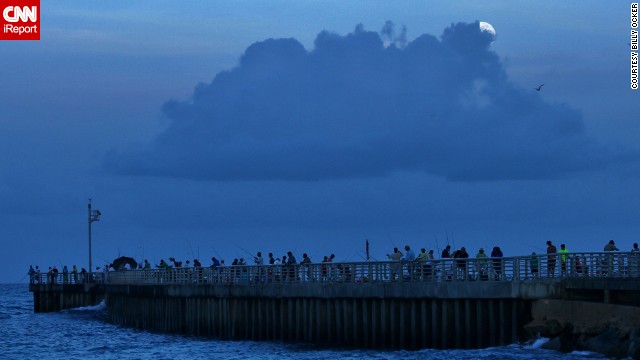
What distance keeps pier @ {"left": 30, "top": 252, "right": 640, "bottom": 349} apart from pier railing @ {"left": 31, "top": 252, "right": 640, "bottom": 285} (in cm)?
4

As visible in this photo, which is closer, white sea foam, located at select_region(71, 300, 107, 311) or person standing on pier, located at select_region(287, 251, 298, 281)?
person standing on pier, located at select_region(287, 251, 298, 281)

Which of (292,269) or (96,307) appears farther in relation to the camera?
(96,307)

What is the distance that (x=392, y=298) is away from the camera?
47062 mm

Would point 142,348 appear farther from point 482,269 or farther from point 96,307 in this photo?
point 96,307

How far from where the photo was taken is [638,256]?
3919 cm

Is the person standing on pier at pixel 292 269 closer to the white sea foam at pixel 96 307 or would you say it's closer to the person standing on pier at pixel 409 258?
the person standing on pier at pixel 409 258

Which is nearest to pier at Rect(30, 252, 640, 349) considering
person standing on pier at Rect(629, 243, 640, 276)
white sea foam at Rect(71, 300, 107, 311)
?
person standing on pier at Rect(629, 243, 640, 276)

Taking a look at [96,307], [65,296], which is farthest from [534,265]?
[65,296]

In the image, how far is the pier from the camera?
1619 inches

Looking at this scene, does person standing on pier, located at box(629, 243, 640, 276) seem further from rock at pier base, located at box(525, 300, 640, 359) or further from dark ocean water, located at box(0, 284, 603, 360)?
dark ocean water, located at box(0, 284, 603, 360)

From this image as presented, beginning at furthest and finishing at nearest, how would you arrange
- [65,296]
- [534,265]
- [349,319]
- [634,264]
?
[65,296] → [349,319] → [534,265] → [634,264]

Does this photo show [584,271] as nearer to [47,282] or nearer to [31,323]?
[31,323]

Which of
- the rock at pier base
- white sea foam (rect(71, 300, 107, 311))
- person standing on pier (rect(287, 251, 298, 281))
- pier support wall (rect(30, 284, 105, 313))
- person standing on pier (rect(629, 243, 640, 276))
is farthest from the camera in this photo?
pier support wall (rect(30, 284, 105, 313))

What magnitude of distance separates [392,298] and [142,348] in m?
15.8
